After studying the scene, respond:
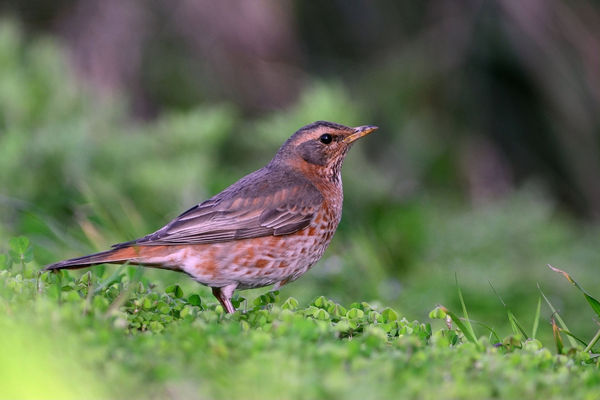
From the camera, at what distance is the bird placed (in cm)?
460

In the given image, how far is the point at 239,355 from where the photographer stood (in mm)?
2902

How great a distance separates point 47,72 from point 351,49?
4.90 m

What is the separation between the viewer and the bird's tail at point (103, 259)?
3940 mm

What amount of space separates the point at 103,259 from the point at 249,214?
103 cm

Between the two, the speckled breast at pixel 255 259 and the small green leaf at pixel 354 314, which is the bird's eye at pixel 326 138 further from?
the small green leaf at pixel 354 314

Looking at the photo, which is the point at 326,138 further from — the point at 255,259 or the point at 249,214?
the point at 255,259

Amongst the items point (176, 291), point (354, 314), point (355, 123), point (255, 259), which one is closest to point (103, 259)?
point (176, 291)

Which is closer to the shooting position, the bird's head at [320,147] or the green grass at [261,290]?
the green grass at [261,290]

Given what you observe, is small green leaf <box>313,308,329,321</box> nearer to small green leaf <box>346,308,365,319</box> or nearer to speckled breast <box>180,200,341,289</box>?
small green leaf <box>346,308,365,319</box>

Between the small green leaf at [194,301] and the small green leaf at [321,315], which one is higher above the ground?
the small green leaf at [194,301]

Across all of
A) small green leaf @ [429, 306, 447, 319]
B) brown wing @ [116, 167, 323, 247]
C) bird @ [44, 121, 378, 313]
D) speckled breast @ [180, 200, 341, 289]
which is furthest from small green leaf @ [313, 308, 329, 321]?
brown wing @ [116, 167, 323, 247]

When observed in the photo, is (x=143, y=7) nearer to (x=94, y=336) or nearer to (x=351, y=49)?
(x=351, y=49)

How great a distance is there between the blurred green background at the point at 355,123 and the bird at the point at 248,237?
Result: 0.87 meters

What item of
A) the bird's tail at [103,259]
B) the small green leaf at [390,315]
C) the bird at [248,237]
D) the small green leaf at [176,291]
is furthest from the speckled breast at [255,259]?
the small green leaf at [390,315]
